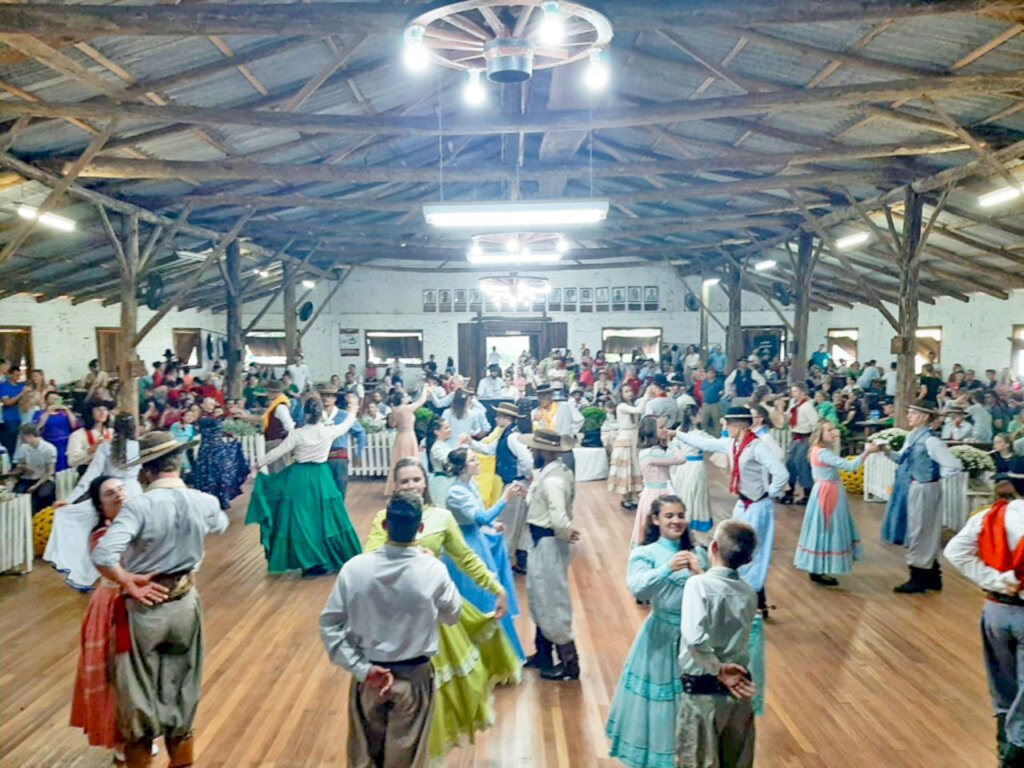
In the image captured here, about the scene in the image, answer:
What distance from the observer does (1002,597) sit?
3312 millimetres

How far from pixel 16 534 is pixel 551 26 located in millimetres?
6003

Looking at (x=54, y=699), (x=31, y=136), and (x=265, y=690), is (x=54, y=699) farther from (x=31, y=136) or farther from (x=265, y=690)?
(x=31, y=136)

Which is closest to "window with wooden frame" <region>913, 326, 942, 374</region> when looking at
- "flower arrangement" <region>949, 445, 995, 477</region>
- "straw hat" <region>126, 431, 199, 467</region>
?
"flower arrangement" <region>949, 445, 995, 477</region>

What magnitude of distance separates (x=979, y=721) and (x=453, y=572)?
2945mm

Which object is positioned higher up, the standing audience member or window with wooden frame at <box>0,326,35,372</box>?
window with wooden frame at <box>0,326,35,372</box>

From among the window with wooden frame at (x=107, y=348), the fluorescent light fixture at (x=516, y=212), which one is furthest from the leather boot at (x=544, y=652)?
the window with wooden frame at (x=107, y=348)

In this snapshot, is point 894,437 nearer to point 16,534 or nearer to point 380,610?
point 380,610

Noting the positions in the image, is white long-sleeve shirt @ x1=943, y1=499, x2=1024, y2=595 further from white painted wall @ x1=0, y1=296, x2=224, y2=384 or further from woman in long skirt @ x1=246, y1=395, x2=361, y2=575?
white painted wall @ x1=0, y1=296, x2=224, y2=384

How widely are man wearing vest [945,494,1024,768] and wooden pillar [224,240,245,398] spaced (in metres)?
11.2

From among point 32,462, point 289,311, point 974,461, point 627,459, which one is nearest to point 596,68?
point 627,459

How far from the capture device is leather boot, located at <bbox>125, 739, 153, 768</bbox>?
125 inches

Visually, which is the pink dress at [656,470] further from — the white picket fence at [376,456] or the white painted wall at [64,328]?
the white painted wall at [64,328]

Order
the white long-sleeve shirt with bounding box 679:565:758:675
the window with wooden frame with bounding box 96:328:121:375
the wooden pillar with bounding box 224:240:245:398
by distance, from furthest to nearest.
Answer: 1. the window with wooden frame with bounding box 96:328:121:375
2. the wooden pillar with bounding box 224:240:245:398
3. the white long-sleeve shirt with bounding box 679:565:758:675

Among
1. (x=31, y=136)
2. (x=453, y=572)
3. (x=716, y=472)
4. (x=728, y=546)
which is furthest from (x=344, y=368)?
(x=728, y=546)
